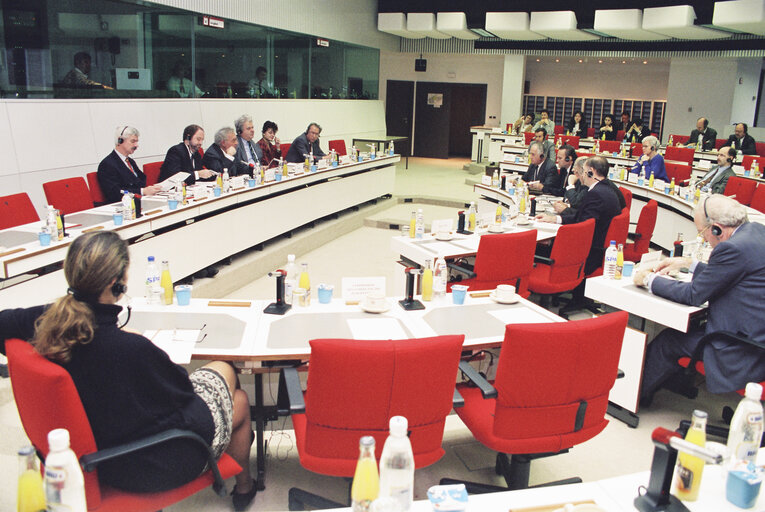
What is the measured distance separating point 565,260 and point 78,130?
525 centimetres

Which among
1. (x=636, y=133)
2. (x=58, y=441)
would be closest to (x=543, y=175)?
(x=58, y=441)

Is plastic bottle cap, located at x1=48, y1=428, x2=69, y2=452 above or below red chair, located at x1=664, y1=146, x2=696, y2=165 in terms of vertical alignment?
below

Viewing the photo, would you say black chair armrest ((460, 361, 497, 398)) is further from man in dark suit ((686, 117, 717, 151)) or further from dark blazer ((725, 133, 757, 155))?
man in dark suit ((686, 117, 717, 151))

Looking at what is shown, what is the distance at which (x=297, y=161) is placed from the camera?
29.2ft

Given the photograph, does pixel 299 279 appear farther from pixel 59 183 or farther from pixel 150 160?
pixel 150 160

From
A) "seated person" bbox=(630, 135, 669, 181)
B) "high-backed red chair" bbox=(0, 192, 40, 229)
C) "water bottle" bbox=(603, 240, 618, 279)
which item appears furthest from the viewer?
"seated person" bbox=(630, 135, 669, 181)

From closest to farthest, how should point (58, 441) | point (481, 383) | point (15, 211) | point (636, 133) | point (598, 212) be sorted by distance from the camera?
point (58, 441)
point (481, 383)
point (15, 211)
point (598, 212)
point (636, 133)

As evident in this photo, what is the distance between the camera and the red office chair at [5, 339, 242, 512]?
1987mm

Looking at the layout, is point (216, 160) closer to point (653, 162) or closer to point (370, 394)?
point (370, 394)

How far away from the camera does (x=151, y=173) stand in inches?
261

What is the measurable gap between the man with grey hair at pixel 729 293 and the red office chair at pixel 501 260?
1.14 meters

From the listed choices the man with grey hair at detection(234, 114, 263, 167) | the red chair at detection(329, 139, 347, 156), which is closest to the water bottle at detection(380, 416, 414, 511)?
the man with grey hair at detection(234, 114, 263, 167)

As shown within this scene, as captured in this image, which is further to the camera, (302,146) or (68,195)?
(302,146)

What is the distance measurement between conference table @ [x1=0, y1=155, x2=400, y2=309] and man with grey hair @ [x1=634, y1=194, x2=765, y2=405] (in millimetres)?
3536
